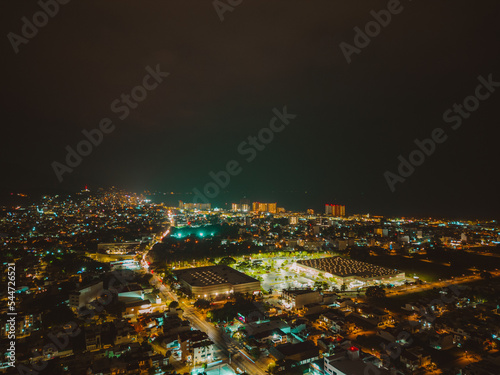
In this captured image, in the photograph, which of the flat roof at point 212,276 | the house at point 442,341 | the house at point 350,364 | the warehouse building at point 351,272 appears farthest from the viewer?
the warehouse building at point 351,272

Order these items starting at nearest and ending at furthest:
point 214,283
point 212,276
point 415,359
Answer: point 415,359
point 214,283
point 212,276

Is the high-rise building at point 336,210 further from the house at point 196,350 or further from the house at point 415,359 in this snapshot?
the house at point 196,350

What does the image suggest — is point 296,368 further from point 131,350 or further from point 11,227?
point 11,227

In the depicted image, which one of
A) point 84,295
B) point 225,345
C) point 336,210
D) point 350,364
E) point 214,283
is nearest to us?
point 350,364

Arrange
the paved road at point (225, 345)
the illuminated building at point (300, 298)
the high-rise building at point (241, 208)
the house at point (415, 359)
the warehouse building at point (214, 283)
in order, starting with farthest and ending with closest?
the high-rise building at point (241, 208) < the warehouse building at point (214, 283) < the illuminated building at point (300, 298) < the paved road at point (225, 345) < the house at point (415, 359)

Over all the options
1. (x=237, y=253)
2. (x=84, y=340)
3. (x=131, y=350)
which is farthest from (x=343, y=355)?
(x=237, y=253)

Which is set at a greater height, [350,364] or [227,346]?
[350,364]

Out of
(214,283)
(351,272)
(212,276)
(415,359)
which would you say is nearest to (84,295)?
(214,283)

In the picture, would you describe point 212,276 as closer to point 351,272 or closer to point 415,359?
point 351,272

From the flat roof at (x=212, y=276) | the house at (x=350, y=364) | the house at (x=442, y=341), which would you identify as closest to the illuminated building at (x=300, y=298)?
the flat roof at (x=212, y=276)
